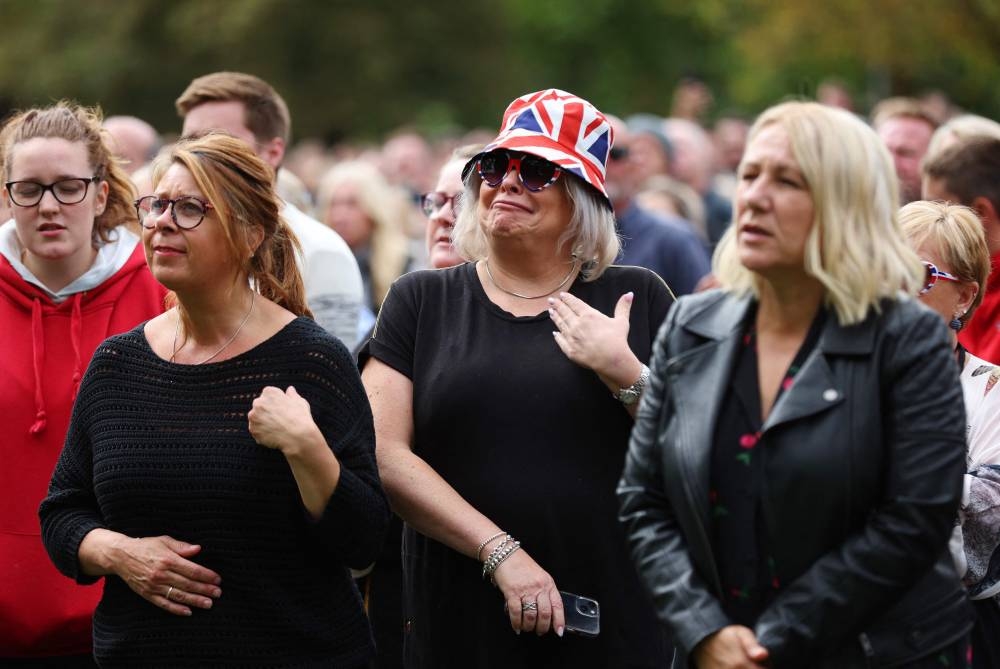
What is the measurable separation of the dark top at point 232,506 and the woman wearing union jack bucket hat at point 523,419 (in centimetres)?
32

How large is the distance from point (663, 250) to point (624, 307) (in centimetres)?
411

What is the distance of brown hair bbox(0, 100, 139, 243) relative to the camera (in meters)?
5.04

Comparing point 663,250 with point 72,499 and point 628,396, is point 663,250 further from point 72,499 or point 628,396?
point 72,499

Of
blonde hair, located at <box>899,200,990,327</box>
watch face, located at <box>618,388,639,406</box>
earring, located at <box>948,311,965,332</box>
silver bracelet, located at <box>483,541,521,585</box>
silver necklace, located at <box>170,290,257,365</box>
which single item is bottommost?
silver bracelet, located at <box>483,541,521,585</box>

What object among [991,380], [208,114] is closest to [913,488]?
[991,380]

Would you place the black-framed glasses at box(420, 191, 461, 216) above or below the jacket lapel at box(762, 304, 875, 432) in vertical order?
above

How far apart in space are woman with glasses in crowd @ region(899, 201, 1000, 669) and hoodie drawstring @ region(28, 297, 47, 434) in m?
2.69

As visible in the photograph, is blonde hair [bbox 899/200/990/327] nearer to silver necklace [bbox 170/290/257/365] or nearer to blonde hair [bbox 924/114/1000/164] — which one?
blonde hair [bbox 924/114/1000/164]

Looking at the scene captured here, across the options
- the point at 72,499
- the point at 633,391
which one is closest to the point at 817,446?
the point at 633,391

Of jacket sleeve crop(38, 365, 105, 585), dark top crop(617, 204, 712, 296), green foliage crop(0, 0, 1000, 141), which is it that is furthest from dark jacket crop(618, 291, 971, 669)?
green foliage crop(0, 0, 1000, 141)

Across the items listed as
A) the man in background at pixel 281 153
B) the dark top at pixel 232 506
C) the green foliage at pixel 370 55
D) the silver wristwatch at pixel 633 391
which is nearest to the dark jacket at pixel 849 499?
the silver wristwatch at pixel 633 391

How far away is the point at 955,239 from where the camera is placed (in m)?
4.65

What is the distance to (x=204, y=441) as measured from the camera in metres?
4.04

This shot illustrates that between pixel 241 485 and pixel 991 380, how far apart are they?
7.31 ft
